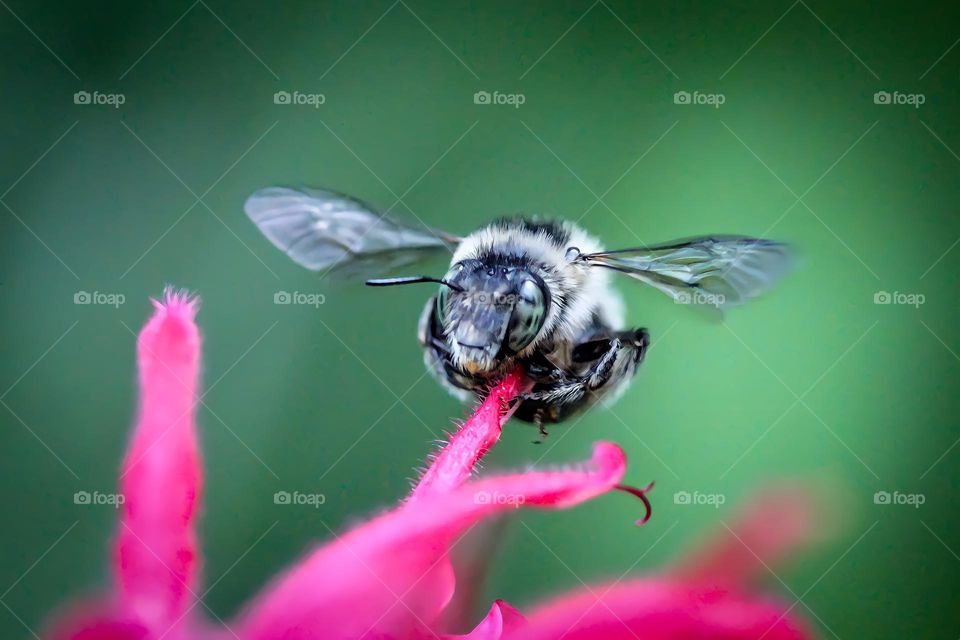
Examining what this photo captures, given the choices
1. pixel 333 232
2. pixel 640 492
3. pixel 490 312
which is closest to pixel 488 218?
pixel 333 232

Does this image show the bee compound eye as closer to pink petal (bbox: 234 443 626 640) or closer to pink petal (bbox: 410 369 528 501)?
pink petal (bbox: 410 369 528 501)

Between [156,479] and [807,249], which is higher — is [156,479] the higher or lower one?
the lower one

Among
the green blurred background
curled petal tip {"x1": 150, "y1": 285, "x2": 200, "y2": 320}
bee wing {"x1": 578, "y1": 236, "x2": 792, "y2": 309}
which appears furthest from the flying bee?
the green blurred background

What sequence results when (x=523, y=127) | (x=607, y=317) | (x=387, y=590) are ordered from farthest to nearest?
(x=523, y=127) → (x=607, y=317) → (x=387, y=590)

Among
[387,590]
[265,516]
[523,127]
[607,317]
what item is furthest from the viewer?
[523,127]

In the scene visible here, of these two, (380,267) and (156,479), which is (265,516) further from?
(156,479)

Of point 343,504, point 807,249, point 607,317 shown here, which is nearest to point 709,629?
point 607,317
